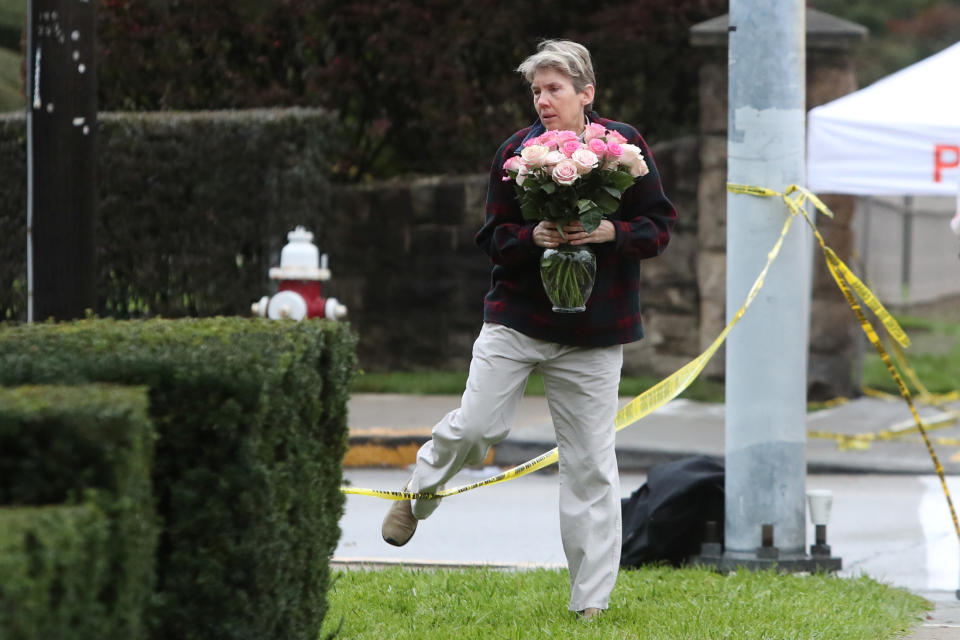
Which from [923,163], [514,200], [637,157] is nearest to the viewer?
[637,157]

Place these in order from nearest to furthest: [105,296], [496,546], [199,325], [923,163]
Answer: [199,325] < [496,546] < [923,163] < [105,296]

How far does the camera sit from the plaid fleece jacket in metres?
4.60

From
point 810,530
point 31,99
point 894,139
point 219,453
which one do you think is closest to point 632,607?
point 219,453

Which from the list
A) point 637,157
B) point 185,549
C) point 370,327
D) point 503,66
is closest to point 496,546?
point 637,157

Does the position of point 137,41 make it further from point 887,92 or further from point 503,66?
point 887,92

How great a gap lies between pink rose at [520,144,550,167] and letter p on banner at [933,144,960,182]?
3381mm

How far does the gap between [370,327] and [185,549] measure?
8.21 meters

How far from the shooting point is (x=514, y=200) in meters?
4.75

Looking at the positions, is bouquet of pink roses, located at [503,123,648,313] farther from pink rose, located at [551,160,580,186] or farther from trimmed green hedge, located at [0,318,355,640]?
trimmed green hedge, located at [0,318,355,640]

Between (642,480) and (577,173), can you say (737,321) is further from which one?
(642,480)

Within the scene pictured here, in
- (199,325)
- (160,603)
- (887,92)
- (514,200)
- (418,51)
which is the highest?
(418,51)

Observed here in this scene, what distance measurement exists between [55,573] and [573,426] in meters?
2.53

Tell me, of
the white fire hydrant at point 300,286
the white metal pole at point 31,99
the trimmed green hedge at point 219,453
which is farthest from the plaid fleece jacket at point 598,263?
the white fire hydrant at point 300,286

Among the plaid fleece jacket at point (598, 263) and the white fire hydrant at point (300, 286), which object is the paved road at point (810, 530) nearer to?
the white fire hydrant at point (300, 286)
